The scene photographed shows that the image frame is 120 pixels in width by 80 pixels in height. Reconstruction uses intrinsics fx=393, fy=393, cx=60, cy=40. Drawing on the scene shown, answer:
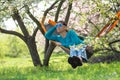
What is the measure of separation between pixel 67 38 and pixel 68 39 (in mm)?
65

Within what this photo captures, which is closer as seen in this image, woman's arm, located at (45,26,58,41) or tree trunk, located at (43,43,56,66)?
woman's arm, located at (45,26,58,41)

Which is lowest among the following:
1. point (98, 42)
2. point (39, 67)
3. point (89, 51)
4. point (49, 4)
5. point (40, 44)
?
point (40, 44)

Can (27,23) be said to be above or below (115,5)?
below

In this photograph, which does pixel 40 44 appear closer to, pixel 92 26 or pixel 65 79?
pixel 92 26

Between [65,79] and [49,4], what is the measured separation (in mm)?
5907

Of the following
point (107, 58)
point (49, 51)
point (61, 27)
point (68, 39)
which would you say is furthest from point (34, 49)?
point (68, 39)

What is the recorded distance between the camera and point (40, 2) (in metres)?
14.7

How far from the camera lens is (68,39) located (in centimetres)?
1277

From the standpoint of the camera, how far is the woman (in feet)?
37.6

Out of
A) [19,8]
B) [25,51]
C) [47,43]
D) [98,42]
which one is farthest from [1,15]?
[25,51]

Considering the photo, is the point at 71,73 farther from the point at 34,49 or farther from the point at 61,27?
the point at 34,49

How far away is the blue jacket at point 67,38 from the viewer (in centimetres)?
1240

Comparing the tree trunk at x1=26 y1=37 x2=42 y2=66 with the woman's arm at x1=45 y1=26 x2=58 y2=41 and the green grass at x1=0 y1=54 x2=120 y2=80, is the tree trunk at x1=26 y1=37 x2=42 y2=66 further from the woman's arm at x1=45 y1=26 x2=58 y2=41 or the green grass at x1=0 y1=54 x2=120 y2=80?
the woman's arm at x1=45 y1=26 x2=58 y2=41

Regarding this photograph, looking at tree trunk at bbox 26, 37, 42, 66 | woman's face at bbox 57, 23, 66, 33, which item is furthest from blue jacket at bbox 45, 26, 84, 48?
tree trunk at bbox 26, 37, 42, 66
